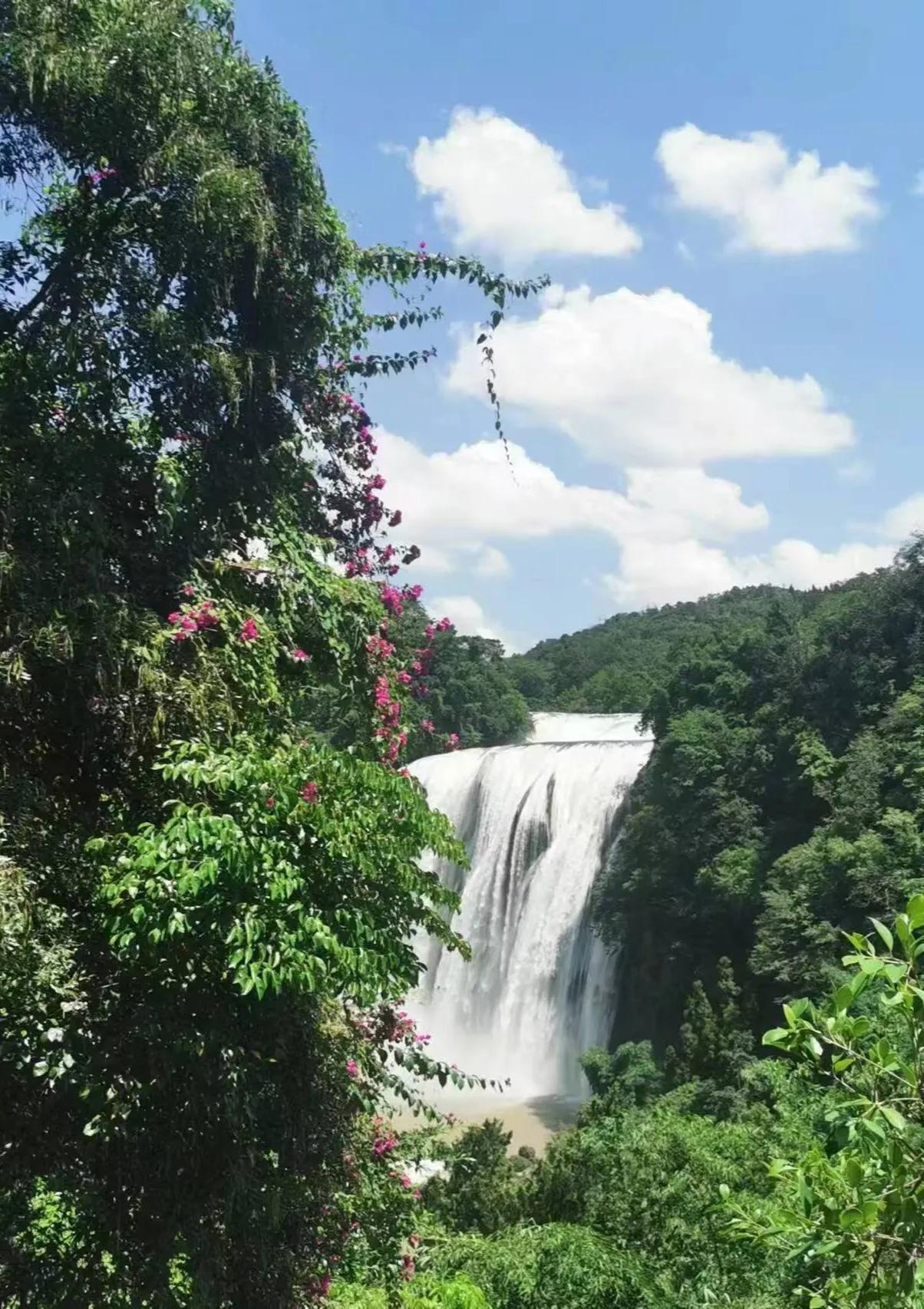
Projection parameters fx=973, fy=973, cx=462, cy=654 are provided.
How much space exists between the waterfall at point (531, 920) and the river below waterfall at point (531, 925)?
0.02 meters

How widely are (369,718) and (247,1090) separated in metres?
1.86

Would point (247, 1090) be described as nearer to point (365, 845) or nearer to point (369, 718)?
point (365, 845)

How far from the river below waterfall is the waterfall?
2 centimetres

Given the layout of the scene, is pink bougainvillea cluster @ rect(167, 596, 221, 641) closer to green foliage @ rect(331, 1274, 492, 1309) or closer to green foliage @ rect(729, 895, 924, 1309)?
green foliage @ rect(729, 895, 924, 1309)

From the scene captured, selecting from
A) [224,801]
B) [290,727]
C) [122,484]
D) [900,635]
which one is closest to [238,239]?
[122,484]

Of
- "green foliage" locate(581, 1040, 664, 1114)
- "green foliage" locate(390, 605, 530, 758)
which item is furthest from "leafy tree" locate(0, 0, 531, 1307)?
"green foliage" locate(390, 605, 530, 758)

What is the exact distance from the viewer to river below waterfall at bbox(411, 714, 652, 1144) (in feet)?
64.7

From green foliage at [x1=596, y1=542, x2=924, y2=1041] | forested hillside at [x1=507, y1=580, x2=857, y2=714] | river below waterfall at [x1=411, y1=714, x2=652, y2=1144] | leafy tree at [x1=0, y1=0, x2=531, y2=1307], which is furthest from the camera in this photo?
forested hillside at [x1=507, y1=580, x2=857, y2=714]

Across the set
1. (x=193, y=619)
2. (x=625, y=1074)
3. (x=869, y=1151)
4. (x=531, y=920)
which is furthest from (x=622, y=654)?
(x=869, y=1151)

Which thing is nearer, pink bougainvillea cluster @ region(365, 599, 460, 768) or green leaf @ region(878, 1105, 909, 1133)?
green leaf @ region(878, 1105, 909, 1133)

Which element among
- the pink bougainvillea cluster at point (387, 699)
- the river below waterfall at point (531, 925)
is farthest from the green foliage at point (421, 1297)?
the river below waterfall at point (531, 925)

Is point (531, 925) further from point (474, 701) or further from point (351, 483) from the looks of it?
point (474, 701)

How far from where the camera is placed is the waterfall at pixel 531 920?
19.9 meters

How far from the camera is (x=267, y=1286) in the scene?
3812 mm
